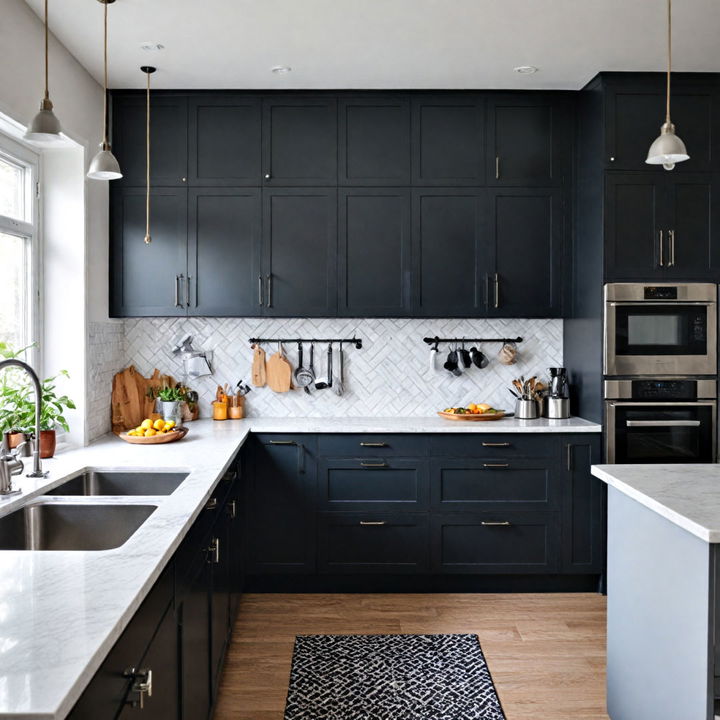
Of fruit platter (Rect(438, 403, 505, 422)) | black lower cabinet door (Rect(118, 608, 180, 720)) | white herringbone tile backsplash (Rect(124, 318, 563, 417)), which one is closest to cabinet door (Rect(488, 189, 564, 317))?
white herringbone tile backsplash (Rect(124, 318, 563, 417))

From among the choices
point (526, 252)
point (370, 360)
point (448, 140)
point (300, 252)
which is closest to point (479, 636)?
point (370, 360)

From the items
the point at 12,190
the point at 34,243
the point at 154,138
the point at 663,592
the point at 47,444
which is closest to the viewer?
the point at 663,592

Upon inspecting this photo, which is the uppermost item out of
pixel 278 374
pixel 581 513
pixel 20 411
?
pixel 278 374

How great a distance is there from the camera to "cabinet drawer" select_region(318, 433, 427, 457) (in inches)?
154

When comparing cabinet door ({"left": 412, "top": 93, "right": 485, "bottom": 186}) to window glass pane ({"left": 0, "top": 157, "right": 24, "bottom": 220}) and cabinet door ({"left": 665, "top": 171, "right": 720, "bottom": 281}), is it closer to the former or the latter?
cabinet door ({"left": 665, "top": 171, "right": 720, "bottom": 281})

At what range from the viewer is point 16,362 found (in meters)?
2.28

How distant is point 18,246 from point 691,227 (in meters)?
3.50

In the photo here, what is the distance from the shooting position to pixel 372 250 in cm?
416

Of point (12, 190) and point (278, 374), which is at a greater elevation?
point (12, 190)

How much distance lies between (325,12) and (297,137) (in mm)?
1076

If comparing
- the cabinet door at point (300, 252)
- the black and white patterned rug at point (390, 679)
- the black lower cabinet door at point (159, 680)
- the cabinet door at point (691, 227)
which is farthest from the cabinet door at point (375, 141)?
the black lower cabinet door at point (159, 680)

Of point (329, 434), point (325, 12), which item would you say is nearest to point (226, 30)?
point (325, 12)

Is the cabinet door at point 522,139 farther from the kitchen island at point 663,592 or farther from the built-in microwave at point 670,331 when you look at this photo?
the kitchen island at point 663,592

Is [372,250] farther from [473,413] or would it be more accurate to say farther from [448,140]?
[473,413]
